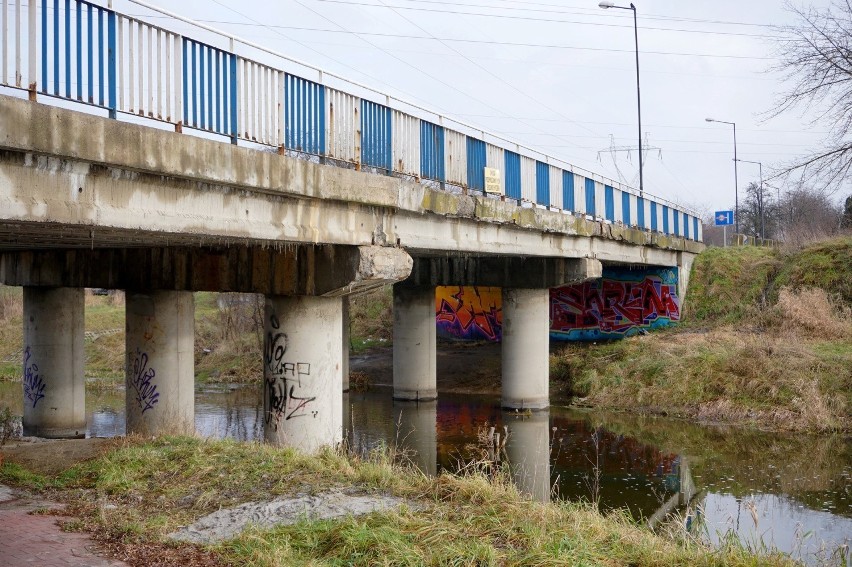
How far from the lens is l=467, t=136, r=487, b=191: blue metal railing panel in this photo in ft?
53.4

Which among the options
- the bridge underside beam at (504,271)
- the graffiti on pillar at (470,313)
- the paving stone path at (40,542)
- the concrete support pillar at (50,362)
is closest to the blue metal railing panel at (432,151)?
the bridge underside beam at (504,271)

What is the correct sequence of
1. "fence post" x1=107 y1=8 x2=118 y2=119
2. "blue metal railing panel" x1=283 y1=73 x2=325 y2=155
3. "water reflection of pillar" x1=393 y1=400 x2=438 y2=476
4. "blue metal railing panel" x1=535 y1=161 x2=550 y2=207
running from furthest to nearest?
"blue metal railing panel" x1=535 y1=161 x2=550 y2=207, "water reflection of pillar" x1=393 y1=400 x2=438 y2=476, "blue metal railing panel" x1=283 y1=73 x2=325 y2=155, "fence post" x1=107 y1=8 x2=118 y2=119

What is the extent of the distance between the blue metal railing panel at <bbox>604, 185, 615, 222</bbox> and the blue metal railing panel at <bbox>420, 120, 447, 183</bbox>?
10.1 meters

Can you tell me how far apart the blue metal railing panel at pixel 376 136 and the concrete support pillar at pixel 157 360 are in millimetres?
5295

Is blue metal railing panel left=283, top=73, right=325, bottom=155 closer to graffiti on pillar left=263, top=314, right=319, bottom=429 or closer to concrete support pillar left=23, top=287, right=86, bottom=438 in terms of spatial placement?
graffiti on pillar left=263, top=314, right=319, bottom=429

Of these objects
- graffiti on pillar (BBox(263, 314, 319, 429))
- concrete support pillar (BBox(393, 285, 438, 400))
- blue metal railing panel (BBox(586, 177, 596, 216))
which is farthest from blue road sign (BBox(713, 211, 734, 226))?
graffiti on pillar (BBox(263, 314, 319, 429))

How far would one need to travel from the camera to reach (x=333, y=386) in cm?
1273

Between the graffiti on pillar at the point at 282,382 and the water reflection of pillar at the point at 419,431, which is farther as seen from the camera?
the water reflection of pillar at the point at 419,431

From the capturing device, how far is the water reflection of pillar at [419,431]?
17.6 metres

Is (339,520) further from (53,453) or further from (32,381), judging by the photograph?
(32,381)

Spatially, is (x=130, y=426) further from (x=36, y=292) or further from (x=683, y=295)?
(x=683, y=295)

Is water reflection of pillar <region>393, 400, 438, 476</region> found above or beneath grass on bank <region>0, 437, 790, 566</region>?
beneath

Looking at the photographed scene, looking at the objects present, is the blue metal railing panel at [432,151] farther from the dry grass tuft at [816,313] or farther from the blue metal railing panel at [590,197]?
the dry grass tuft at [816,313]

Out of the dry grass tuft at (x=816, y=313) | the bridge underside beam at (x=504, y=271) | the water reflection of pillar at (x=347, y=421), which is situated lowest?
the water reflection of pillar at (x=347, y=421)
